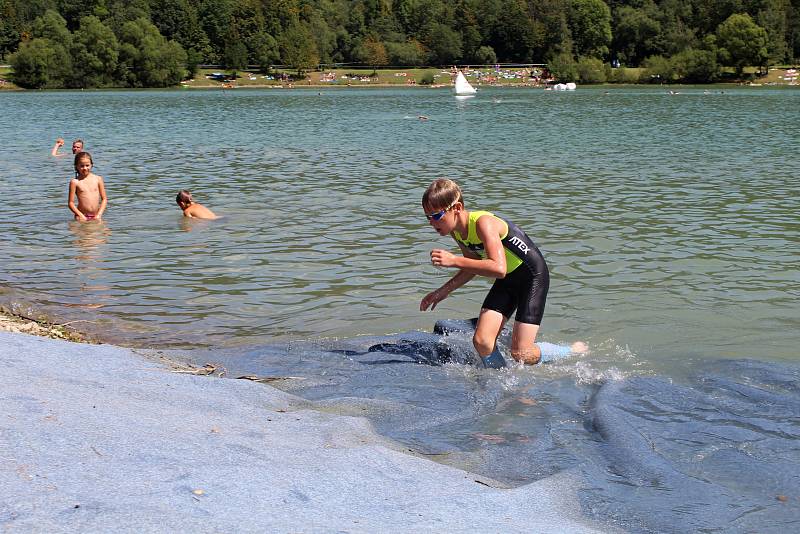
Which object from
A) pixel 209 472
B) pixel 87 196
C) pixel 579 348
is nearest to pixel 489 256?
pixel 579 348

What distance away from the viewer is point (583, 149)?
32000 mm

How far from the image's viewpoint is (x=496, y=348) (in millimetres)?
7871

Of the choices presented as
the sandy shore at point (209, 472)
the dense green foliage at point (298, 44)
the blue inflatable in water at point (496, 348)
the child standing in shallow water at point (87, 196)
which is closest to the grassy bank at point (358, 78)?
the dense green foliage at point (298, 44)

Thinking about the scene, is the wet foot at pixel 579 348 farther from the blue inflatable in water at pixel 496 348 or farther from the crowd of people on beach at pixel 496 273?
the crowd of people on beach at pixel 496 273

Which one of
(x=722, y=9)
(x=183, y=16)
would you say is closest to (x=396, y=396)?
(x=722, y=9)

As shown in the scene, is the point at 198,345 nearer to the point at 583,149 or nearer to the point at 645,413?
the point at 645,413

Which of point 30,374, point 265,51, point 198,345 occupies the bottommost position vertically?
point 198,345

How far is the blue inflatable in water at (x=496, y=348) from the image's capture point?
7879mm

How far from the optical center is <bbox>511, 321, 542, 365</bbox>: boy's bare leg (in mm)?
7973

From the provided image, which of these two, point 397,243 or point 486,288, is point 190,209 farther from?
point 486,288

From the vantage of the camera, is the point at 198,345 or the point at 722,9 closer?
the point at 198,345

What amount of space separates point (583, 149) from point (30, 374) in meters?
28.2

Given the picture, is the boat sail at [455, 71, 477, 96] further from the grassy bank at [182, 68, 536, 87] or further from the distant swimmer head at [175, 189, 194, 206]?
the distant swimmer head at [175, 189, 194, 206]

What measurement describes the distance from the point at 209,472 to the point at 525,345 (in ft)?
13.7
